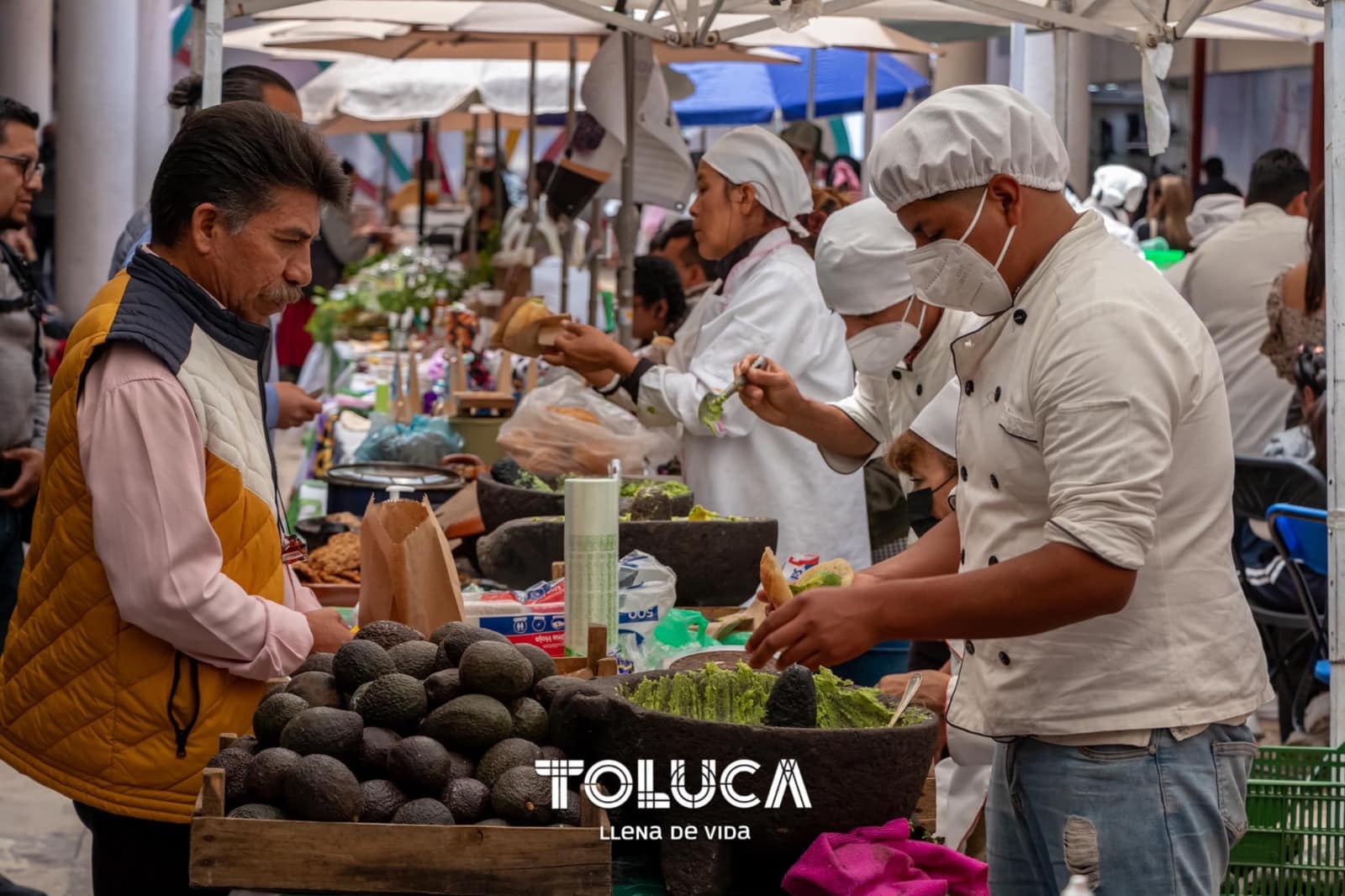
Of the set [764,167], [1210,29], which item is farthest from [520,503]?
[1210,29]

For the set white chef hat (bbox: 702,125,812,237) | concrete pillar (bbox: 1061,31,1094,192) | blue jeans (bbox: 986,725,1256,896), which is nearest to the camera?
blue jeans (bbox: 986,725,1256,896)

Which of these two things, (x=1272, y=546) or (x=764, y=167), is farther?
(x=1272, y=546)

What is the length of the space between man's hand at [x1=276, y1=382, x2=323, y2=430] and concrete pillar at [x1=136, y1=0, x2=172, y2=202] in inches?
443

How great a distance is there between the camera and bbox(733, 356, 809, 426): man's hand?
3674 mm

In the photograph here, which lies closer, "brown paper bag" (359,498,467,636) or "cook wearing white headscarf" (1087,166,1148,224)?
"brown paper bag" (359,498,467,636)

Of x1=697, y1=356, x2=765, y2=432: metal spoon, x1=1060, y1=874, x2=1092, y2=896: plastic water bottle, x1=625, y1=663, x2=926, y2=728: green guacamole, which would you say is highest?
x1=697, y1=356, x2=765, y2=432: metal spoon

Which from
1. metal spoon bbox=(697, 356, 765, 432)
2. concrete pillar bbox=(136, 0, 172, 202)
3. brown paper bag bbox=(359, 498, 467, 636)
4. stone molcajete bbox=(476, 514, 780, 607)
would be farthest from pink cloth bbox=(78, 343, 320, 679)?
concrete pillar bbox=(136, 0, 172, 202)

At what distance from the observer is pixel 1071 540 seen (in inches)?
73.6

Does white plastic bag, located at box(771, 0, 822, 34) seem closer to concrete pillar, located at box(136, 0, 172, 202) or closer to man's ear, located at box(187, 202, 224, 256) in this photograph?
man's ear, located at box(187, 202, 224, 256)

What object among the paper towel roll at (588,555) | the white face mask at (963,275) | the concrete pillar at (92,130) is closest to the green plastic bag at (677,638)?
the paper towel roll at (588,555)

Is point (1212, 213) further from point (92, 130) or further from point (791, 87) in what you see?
point (92, 130)

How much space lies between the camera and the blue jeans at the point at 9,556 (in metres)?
4.61

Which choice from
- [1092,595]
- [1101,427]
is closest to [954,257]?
[1101,427]

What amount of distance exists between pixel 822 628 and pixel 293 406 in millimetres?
2385
